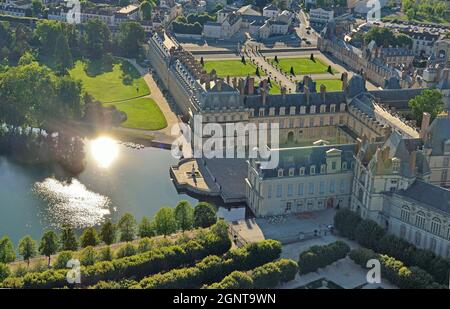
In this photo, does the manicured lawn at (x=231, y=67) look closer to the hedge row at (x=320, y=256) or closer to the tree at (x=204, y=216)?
the tree at (x=204, y=216)

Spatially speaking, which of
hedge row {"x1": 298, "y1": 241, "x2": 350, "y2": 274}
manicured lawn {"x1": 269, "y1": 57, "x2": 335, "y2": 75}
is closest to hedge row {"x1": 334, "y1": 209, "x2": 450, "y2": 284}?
hedge row {"x1": 298, "y1": 241, "x2": 350, "y2": 274}

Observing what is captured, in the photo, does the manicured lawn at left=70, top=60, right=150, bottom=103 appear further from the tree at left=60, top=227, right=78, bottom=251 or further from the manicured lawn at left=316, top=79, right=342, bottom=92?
the tree at left=60, top=227, right=78, bottom=251

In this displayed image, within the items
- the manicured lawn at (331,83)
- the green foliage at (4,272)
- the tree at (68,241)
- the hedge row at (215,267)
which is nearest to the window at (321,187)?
the hedge row at (215,267)

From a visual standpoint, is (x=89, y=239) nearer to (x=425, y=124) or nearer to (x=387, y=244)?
(x=387, y=244)

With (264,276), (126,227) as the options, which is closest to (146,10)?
(126,227)

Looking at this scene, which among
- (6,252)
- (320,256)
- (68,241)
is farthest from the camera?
(68,241)

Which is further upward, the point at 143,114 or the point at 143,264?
the point at 143,264
